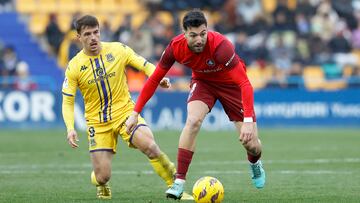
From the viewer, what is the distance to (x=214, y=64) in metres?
10.2

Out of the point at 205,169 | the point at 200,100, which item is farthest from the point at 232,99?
the point at 205,169

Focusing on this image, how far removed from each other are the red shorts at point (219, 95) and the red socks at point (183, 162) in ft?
2.45

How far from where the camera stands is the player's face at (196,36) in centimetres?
970

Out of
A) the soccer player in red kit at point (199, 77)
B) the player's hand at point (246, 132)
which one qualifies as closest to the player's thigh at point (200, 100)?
the soccer player in red kit at point (199, 77)

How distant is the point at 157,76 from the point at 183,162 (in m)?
0.97

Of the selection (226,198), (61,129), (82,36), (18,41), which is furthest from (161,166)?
(18,41)

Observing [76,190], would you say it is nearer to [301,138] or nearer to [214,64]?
[214,64]

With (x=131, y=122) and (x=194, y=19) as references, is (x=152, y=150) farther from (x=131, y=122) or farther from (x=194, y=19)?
(x=194, y=19)

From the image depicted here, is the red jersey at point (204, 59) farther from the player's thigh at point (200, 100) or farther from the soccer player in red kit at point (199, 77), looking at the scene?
the player's thigh at point (200, 100)

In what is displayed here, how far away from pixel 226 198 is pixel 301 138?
1118 cm

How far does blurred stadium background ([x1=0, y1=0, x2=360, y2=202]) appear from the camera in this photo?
15281 millimetres

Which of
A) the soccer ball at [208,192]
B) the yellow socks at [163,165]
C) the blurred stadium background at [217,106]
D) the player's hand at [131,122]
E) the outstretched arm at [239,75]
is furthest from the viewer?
the blurred stadium background at [217,106]

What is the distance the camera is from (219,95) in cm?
1088

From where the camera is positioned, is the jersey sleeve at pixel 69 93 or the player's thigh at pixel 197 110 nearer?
the player's thigh at pixel 197 110
